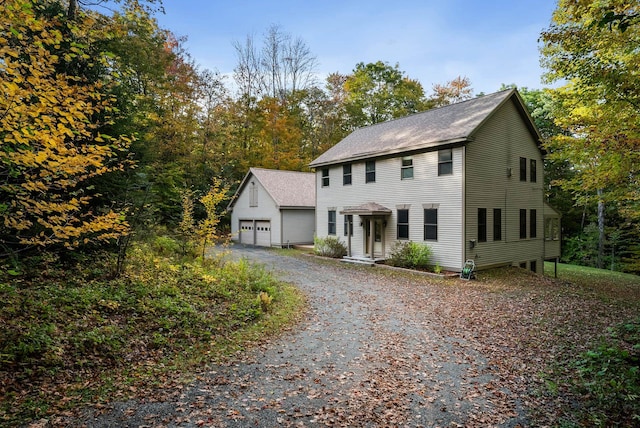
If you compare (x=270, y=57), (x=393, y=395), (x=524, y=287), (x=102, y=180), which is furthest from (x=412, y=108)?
(x=393, y=395)

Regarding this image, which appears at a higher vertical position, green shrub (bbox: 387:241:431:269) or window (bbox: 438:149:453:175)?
window (bbox: 438:149:453:175)

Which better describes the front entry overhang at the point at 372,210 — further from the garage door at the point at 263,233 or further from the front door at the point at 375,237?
the garage door at the point at 263,233

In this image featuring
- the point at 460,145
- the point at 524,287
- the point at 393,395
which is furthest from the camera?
the point at 460,145

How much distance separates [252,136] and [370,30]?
65.4 ft

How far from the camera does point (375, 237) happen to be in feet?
60.7

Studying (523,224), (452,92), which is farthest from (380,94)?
(523,224)

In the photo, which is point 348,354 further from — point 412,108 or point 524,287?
point 412,108

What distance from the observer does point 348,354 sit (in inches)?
251

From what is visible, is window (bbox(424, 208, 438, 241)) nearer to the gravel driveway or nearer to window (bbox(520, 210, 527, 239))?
window (bbox(520, 210, 527, 239))

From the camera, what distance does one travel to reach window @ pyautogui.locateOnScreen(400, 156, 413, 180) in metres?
16.8

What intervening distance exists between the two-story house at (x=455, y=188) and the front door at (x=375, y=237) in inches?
2.0

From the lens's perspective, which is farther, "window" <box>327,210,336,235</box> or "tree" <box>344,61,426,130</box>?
"tree" <box>344,61,426,130</box>

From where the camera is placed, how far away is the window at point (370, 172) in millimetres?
18531

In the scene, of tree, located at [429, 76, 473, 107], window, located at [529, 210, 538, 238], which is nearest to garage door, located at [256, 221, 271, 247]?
window, located at [529, 210, 538, 238]
